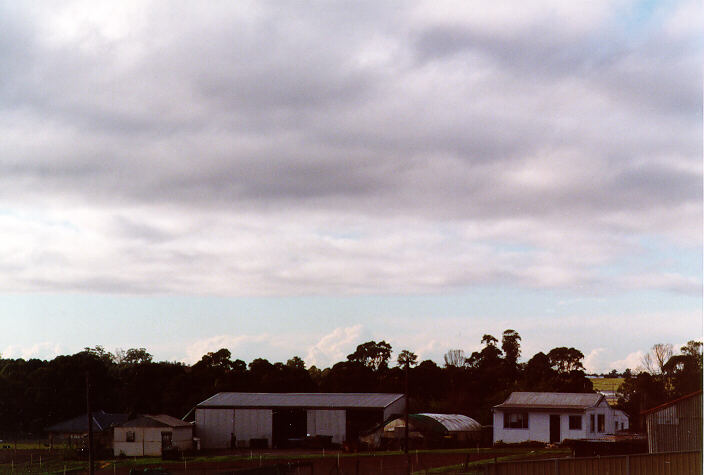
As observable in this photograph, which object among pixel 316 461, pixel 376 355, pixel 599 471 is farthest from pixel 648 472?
pixel 376 355

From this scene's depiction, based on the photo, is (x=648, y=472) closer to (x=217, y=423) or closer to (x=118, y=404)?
(x=217, y=423)

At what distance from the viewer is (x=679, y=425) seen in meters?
53.9

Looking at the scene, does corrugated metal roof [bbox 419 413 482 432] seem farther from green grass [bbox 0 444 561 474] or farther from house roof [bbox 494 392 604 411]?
green grass [bbox 0 444 561 474]

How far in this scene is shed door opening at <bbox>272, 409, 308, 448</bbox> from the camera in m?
94.4

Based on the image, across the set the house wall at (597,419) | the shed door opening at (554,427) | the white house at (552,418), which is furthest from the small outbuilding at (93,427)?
the house wall at (597,419)

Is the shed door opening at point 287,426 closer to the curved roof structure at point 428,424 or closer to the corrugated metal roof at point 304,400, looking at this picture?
the corrugated metal roof at point 304,400

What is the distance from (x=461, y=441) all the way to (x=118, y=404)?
208 ft

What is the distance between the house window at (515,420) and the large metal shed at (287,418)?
12643mm

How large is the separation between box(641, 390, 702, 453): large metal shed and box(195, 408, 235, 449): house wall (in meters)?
51.7

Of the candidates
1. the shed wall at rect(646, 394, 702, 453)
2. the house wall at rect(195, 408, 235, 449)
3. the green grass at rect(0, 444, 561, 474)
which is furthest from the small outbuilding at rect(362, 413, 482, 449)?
the shed wall at rect(646, 394, 702, 453)

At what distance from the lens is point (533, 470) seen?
1503 inches

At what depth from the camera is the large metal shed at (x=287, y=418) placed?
92.5 meters

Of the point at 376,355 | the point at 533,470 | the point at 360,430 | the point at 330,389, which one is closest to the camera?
the point at 533,470

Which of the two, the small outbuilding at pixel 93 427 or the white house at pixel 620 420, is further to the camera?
the small outbuilding at pixel 93 427
